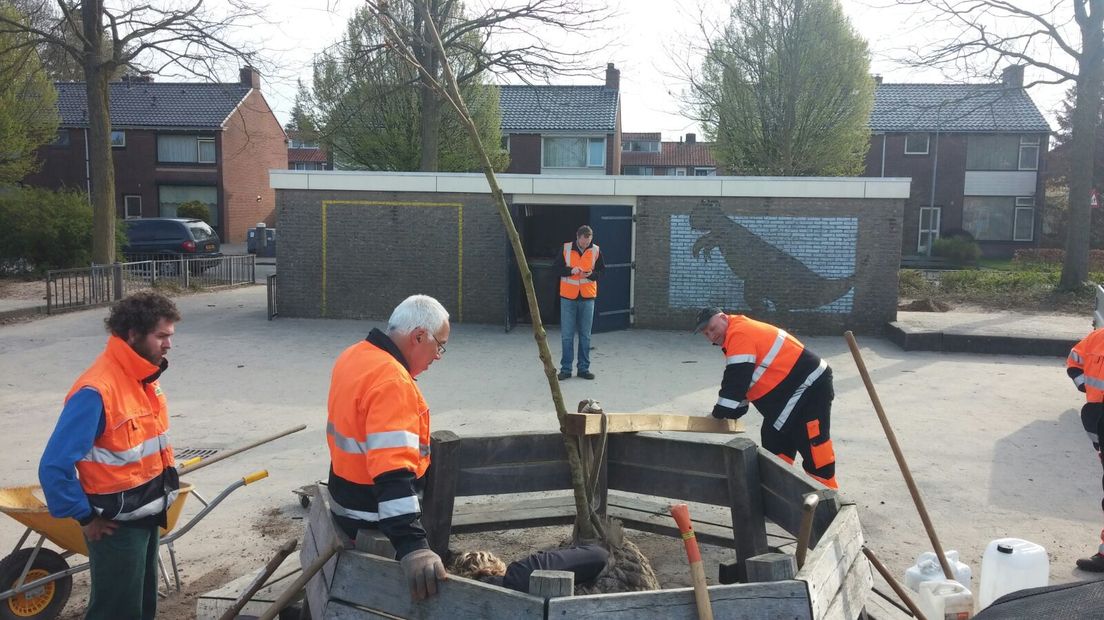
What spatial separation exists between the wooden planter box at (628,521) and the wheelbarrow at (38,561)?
1.07m

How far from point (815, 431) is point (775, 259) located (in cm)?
968

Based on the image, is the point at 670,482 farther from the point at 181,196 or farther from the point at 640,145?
the point at 640,145

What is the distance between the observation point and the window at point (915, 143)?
133 feet

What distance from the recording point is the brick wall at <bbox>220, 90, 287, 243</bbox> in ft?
134

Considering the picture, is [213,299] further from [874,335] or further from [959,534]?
[959,534]

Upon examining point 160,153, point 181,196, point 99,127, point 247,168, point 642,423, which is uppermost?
point 160,153

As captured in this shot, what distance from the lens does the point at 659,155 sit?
2613 inches

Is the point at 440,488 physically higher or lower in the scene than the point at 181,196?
lower

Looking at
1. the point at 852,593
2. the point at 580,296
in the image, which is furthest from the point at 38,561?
the point at 580,296

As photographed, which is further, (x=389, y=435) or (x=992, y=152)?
(x=992, y=152)

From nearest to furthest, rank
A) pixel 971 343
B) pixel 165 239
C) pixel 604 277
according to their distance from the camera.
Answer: pixel 971 343
pixel 604 277
pixel 165 239

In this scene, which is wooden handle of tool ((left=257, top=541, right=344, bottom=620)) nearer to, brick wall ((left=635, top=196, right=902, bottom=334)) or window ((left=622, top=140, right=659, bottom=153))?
brick wall ((left=635, top=196, right=902, bottom=334))

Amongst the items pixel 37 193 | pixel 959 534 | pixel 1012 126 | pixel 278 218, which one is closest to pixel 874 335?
pixel 959 534

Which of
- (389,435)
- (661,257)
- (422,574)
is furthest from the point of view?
(661,257)
